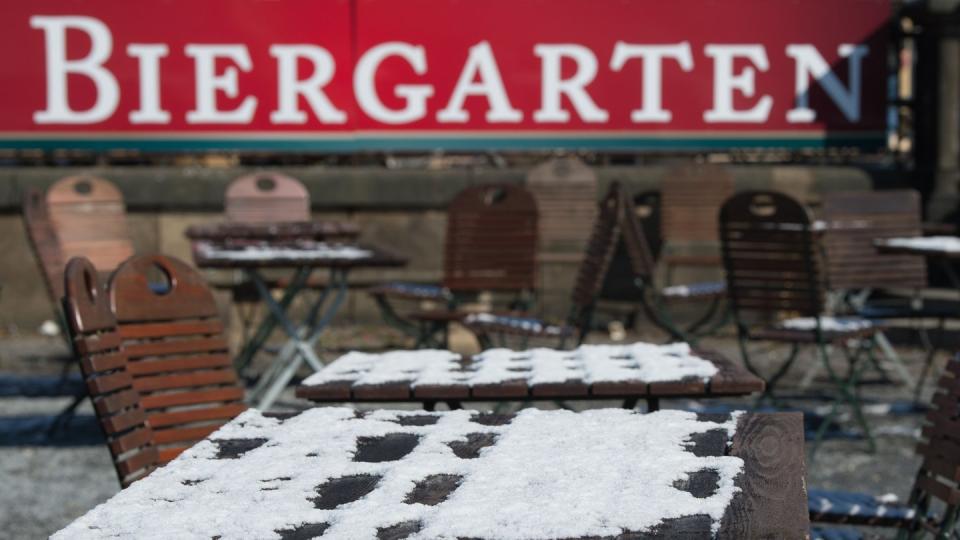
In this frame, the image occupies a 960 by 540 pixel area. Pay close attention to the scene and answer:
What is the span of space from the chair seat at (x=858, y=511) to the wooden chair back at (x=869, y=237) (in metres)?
4.95

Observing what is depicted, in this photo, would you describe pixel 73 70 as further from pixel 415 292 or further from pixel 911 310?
pixel 911 310

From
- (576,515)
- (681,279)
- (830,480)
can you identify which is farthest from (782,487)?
(681,279)

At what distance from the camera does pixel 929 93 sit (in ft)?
40.1

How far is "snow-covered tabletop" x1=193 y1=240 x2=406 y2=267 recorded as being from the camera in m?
7.43

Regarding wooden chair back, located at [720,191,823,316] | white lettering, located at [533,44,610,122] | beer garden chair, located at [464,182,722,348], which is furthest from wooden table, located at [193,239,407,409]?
white lettering, located at [533,44,610,122]

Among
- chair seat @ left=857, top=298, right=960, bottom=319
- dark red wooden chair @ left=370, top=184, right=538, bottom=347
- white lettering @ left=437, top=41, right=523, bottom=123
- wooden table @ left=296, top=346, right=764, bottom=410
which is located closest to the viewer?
wooden table @ left=296, top=346, right=764, bottom=410

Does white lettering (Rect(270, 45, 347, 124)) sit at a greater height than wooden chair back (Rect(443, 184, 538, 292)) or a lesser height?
greater

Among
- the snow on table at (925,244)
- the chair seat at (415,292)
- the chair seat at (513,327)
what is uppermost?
the snow on table at (925,244)

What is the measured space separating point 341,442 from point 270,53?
965 cm

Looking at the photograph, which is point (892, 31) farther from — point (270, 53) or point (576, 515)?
point (576, 515)

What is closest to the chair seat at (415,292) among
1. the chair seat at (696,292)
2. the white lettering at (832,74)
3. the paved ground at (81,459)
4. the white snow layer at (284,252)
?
the white snow layer at (284,252)

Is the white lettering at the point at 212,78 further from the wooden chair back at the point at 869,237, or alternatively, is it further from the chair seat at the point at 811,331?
the chair seat at the point at 811,331

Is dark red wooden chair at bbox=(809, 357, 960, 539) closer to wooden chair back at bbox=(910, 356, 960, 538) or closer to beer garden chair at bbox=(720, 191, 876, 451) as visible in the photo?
wooden chair back at bbox=(910, 356, 960, 538)

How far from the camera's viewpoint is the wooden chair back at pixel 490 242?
8898 mm
